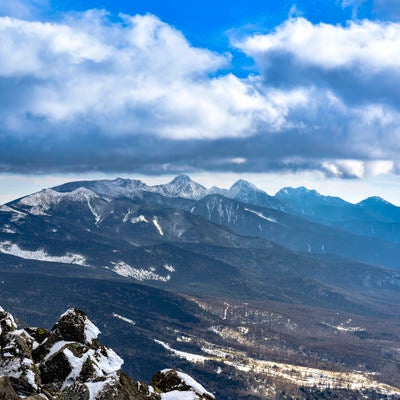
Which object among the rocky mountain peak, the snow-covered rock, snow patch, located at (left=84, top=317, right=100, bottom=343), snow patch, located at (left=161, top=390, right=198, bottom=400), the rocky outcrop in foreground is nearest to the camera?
the rocky outcrop in foreground

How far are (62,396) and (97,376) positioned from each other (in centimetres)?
903

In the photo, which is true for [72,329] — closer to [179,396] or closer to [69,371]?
[69,371]

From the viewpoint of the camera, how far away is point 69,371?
235 feet

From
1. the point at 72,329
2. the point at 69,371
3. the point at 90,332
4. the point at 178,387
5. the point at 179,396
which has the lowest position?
the point at 178,387

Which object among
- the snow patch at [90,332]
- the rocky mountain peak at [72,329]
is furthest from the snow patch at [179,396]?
the snow patch at [90,332]

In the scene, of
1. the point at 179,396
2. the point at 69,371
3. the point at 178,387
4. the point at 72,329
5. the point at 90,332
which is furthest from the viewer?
the point at 90,332

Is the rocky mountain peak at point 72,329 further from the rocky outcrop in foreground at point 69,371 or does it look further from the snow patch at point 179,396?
the snow patch at point 179,396

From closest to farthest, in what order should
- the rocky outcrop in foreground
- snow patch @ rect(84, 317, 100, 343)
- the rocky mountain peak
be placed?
the rocky outcrop in foreground, the rocky mountain peak, snow patch @ rect(84, 317, 100, 343)

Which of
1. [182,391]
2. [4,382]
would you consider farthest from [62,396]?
[182,391]

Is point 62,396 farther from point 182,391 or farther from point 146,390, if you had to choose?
point 182,391

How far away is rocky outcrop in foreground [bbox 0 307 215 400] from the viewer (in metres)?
63.5

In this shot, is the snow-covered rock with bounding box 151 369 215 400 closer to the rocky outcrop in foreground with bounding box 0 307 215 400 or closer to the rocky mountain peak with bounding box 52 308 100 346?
the rocky outcrop in foreground with bounding box 0 307 215 400

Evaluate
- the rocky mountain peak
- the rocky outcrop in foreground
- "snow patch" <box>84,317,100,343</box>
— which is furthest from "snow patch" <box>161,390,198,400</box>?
"snow patch" <box>84,317,100,343</box>

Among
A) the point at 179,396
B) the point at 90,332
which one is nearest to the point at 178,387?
the point at 179,396
